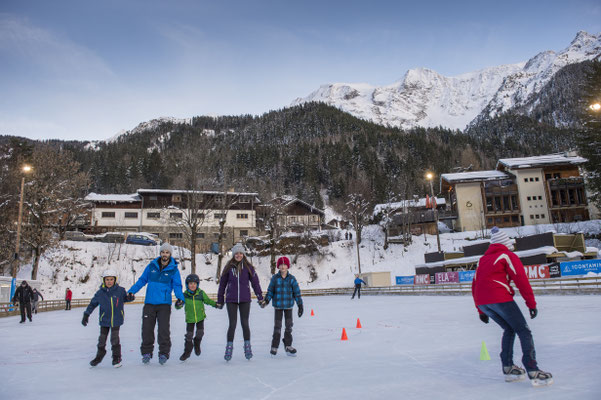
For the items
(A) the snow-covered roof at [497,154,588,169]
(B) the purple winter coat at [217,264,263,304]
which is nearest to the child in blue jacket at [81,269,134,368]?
(B) the purple winter coat at [217,264,263,304]

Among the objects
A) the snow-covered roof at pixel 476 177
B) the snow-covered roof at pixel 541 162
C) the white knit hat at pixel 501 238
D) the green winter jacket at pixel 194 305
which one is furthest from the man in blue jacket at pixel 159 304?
the snow-covered roof at pixel 541 162

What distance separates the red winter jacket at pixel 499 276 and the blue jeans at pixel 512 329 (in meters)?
0.08

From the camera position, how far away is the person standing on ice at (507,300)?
4266 mm

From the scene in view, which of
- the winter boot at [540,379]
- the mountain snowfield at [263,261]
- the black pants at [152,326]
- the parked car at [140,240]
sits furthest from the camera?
the parked car at [140,240]

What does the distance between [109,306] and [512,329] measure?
18.8 feet

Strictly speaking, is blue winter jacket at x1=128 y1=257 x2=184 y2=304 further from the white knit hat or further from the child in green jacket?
the white knit hat

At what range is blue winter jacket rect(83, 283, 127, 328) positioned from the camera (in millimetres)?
6356

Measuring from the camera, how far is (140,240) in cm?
4812

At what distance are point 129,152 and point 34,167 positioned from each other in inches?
3621

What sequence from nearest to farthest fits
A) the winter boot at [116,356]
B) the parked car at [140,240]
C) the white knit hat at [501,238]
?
the white knit hat at [501,238], the winter boot at [116,356], the parked car at [140,240]

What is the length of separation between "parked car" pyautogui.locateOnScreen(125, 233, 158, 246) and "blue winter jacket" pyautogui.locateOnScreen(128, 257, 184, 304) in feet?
147

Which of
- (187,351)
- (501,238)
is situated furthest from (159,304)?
(501,238)

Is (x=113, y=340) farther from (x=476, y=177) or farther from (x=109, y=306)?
(x=476, y=177)

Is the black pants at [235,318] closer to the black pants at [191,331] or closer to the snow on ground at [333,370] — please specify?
the snow on ground at [333,370]
